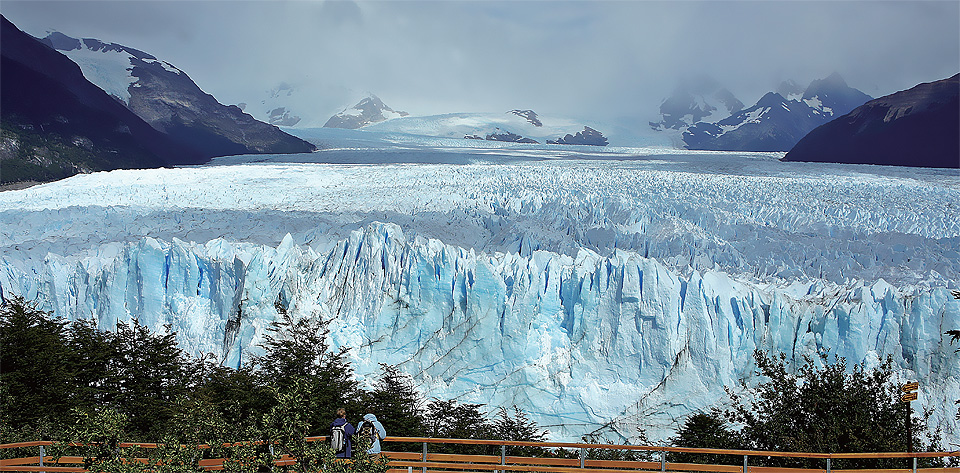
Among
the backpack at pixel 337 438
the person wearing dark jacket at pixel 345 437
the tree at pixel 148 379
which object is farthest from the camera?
the tree at pixel 148 379

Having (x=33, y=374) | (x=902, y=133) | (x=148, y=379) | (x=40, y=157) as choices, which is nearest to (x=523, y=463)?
(x=148, y=379)

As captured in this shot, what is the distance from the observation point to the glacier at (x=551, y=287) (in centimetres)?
1436

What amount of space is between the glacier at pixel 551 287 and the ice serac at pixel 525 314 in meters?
0.04

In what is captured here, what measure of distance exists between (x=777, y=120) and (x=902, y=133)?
87.9 meters

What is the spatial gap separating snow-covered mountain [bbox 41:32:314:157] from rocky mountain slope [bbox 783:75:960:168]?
34416mm

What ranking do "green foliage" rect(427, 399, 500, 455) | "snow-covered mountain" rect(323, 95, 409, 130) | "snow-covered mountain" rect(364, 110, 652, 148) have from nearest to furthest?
"green foliage" rect(427, 399, 500, 455) < "snow-covered mountain" rect(364, 110, 652, 148) < "snow-covered mountain" rect(323, 95, 409, 130)

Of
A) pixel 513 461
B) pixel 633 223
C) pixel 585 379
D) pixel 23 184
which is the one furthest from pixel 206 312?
pixel 23 184

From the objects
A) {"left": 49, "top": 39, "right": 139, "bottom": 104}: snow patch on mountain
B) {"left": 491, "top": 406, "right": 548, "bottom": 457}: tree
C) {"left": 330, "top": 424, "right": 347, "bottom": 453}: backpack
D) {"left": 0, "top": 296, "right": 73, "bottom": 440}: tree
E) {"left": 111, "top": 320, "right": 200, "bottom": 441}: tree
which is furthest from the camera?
{"left": 49, "top": 39, "right": 139, "bottom": 104}: snow patch on mountain

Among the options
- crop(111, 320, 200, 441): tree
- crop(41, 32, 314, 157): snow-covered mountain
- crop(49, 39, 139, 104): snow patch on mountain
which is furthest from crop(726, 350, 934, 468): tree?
crop(49, 39, 139, 104): snow patch on mountain

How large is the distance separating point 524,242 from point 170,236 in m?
9.08

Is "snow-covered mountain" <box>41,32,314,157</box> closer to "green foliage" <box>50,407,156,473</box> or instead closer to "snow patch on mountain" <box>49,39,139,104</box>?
"snow patch on mountain" <box>49,39,139,104</box>

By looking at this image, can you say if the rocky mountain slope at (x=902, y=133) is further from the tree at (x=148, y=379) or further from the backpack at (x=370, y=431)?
the backpack at (x=370, y=431)

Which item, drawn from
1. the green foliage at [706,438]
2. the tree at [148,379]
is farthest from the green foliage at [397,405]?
the green foliage at [706,438]

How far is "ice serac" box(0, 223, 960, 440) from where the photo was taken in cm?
1418
